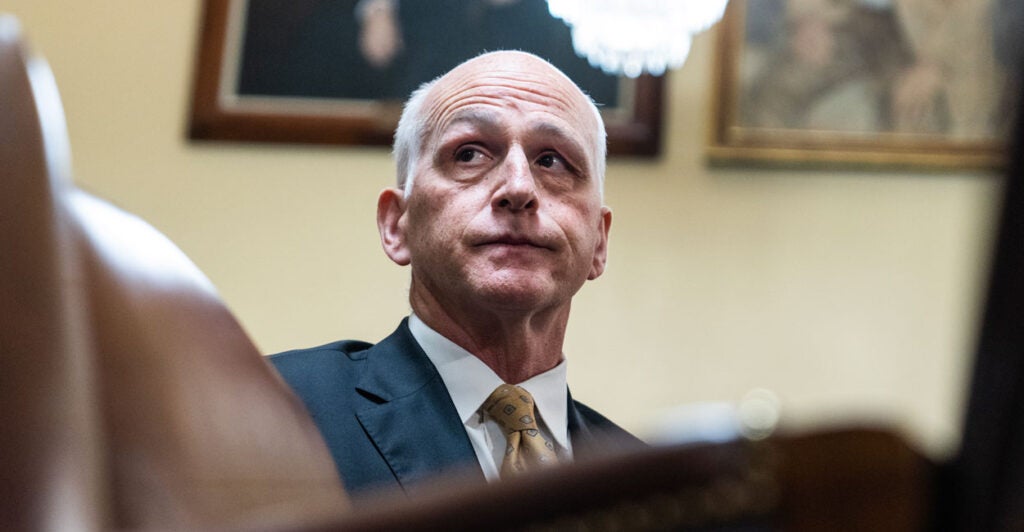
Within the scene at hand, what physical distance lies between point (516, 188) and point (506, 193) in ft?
0.05

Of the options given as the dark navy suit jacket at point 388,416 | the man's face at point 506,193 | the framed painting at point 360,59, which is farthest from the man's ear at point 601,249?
the framed painting at point 360,59

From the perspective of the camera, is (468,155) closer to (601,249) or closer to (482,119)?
(482,119)

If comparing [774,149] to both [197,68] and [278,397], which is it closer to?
[197,68]

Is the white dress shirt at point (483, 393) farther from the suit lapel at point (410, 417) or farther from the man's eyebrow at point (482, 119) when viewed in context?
the man's eyebrow at point (482, 119)

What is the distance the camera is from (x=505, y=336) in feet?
4.13

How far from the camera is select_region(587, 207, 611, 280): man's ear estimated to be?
141 centimetres

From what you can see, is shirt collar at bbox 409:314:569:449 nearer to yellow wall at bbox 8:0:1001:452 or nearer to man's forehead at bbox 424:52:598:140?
man's forehead at bbox 424:52:598:140

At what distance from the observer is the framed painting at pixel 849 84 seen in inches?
90.3

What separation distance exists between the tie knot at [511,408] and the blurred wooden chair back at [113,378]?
44cm

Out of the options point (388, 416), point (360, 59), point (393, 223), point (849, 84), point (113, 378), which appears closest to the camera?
point (113, 378)

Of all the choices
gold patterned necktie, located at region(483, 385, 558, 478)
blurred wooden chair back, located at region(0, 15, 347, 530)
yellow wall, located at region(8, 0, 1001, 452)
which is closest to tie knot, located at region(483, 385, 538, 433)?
gold patterned necktie, located at region(483, 385, 558, 478)

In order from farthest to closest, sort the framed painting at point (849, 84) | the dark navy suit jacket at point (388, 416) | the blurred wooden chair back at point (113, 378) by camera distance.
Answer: the framed painting at point (849, 84) < the dark navy suit jacket at point (388, 416) < the blurred wooden chair back at point (113, 378)

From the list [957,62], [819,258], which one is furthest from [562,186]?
[957,62]


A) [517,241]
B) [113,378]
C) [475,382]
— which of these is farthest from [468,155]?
[113,378]
